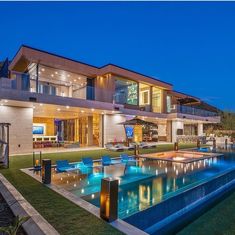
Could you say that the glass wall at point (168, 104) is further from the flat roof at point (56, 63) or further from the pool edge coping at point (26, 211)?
the pool edge coping at point (26, 211)

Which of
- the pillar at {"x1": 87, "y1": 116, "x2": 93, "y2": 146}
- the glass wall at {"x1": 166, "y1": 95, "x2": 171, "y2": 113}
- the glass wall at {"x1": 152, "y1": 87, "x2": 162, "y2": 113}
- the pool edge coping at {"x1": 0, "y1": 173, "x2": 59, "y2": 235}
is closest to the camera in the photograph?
the pool edge coping at {"x1": 0, "y1": 173, "x2": 59, "y2": 235}

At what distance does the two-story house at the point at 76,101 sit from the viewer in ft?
48.8

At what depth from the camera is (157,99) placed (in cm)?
2911

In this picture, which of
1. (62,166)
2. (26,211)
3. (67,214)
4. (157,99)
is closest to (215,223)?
(67,214)

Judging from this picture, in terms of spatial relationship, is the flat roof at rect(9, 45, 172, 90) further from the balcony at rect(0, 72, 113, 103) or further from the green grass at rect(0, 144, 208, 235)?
the green grass at rect(0, 144, 208, 235)

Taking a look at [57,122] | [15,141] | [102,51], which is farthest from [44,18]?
[15,141]

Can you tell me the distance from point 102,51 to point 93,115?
122 metres

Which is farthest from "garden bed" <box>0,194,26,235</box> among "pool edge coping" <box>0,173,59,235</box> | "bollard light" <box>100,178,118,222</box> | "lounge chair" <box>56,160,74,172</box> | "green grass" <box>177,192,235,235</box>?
"lounge chair" <box>56,160,74,172</box>

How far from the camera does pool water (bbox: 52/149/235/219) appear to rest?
609 centimetres

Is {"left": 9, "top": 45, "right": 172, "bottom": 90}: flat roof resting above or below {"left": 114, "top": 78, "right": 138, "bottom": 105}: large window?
above

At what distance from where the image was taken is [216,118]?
35.2 m

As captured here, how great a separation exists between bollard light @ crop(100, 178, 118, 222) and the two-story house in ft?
35.6

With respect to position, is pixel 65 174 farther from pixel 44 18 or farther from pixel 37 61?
pixel 44 18

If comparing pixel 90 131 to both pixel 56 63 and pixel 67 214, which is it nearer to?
pixel 56 63
